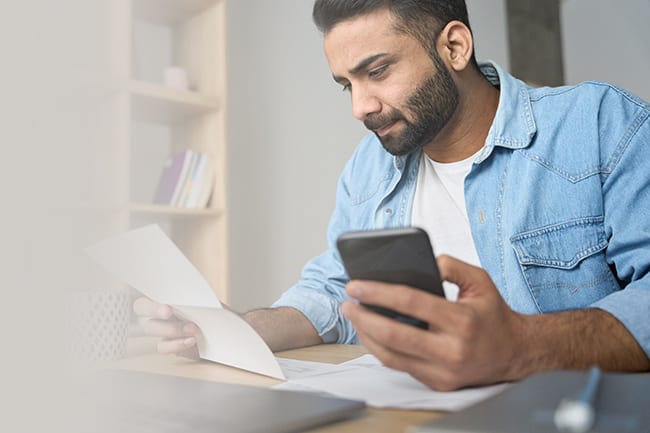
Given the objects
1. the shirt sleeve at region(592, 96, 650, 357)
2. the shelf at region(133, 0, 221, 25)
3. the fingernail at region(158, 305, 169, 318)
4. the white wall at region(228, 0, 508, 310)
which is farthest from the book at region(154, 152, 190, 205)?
the shirt sleeve at region(592, 96, 650, 357)

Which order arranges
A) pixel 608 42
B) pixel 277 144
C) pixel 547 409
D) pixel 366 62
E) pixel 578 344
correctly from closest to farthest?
pixel 547 409, pixel 578 344, pixel 366 62, pixel 277 144, pixel 608 42

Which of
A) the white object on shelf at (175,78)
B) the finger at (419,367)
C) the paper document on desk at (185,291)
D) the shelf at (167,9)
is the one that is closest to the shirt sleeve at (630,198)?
the finger at (419,367)

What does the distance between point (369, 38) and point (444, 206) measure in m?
0.38

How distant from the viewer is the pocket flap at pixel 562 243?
0.93 meters

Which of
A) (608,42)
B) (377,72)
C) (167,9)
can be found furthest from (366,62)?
(608,42)

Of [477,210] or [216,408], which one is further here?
[477,210]

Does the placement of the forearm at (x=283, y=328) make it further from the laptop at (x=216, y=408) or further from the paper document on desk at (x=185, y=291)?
the laptop at (x=216, y=408)

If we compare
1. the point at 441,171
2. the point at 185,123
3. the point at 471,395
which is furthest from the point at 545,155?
the point at 185,123

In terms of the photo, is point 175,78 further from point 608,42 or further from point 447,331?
point 608,42

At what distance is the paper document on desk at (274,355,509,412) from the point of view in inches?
18.1

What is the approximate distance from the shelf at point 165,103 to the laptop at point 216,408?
1.53 meters

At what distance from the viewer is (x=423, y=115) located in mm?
1139

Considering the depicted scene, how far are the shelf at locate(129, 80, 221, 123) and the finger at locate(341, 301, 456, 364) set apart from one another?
1571mm

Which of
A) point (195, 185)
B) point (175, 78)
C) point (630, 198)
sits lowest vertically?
point (630, 198)
